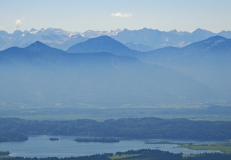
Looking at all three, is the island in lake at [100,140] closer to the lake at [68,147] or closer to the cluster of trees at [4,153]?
the lake at [68,147]

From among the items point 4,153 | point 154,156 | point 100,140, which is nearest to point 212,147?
point 154,156

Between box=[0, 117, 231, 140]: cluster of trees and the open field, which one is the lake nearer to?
the open field

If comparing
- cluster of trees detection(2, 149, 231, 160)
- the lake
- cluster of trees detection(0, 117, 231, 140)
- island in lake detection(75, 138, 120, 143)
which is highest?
cluster of trees detection(0, 117, 231, 140)

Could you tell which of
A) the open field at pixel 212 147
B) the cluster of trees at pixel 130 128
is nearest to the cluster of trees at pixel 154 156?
the open field at pixel 212 147

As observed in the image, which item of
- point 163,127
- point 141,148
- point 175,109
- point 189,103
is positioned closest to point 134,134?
point 163,127

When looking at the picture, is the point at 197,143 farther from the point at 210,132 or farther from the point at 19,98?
the point at 19,98

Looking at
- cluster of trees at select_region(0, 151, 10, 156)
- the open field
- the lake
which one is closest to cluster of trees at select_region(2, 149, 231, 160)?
the lake
